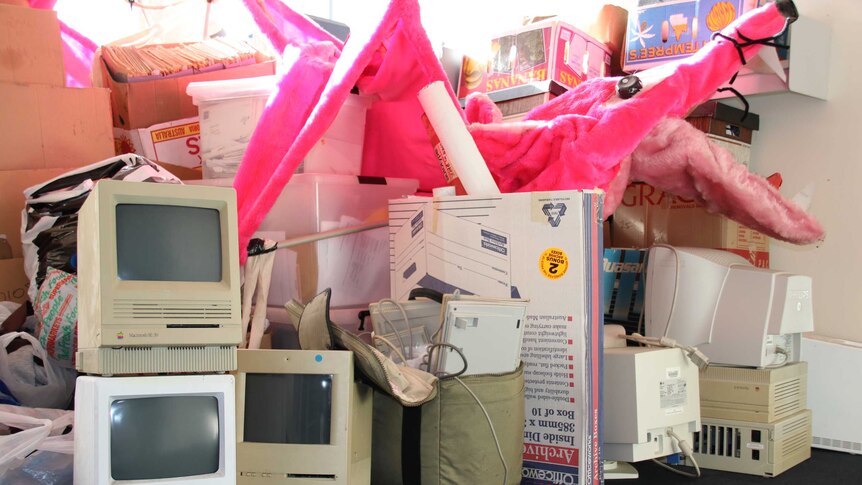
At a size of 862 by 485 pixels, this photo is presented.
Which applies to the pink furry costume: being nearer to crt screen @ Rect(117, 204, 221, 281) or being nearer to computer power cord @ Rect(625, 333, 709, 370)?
computer power cord @ Rect(625, 333, 709, 370)

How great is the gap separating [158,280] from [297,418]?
14.1 inches

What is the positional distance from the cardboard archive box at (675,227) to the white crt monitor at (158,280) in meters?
1.57

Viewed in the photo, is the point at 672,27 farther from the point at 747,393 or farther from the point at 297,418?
the point at 297,418

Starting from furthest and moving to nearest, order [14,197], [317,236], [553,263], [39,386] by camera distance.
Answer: [14,197], [317,236], [39,386], [553,263]

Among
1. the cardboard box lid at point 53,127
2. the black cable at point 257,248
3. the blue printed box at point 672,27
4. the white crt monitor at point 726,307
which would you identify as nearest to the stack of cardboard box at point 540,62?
the blue printed box at point 672,27

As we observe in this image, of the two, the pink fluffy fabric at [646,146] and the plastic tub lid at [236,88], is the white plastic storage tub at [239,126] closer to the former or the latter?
the plastic tub lid at [236,88]

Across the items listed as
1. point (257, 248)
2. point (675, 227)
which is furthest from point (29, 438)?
point (675, 227)

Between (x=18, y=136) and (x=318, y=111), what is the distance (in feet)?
2.84

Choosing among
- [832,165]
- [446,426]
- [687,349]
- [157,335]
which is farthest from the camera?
[832,165]

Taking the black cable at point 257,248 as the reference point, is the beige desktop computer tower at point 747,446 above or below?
below

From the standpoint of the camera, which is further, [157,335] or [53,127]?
[53,127]

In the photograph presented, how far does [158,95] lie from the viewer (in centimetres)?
241

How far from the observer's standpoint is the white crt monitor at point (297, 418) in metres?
1.35

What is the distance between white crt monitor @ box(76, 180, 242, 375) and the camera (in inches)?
44.8
